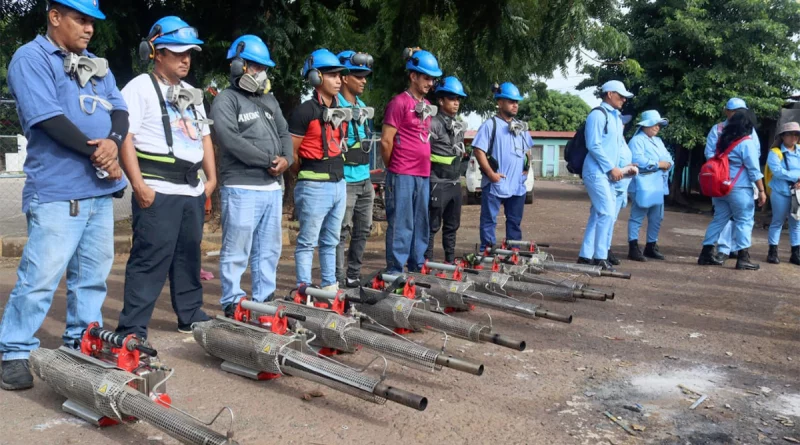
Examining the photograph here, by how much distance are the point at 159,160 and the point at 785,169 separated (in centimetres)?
787

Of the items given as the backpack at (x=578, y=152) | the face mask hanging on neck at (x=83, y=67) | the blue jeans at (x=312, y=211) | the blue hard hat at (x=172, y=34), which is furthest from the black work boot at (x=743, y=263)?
the face mask hanging on neck at (x=83, y=67)

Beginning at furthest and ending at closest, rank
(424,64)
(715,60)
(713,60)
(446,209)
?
(713,60)
(715,60)
(446,209)
(424,64)

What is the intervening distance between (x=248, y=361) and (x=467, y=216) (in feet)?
37.0

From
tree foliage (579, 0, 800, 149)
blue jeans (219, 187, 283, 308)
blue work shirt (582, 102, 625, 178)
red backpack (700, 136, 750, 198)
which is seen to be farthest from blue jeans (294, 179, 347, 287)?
tree foliage (579, 0, 800, 149)

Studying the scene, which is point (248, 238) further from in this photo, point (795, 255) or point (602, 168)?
point (795, 255)

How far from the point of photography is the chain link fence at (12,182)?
11.2 meters

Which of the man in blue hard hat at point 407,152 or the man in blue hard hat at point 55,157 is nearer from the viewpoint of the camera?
the man in blue hard hat at point 55,157

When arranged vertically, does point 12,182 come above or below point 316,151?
below

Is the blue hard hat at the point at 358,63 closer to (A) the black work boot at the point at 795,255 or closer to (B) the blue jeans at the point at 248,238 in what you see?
(B) the blue jeans at the point at 248,238

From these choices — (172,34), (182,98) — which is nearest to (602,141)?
Answer: (182,98)

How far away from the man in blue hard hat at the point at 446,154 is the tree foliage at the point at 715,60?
12.9 metres

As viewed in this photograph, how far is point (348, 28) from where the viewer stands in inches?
352

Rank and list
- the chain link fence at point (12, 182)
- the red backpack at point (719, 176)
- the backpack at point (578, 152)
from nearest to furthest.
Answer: the backpack at point (578, 152)
the red backpack at point (719, 176)
the chain link fence at point (12, 182)

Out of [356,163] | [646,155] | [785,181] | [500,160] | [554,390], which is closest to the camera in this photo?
[554,390]
